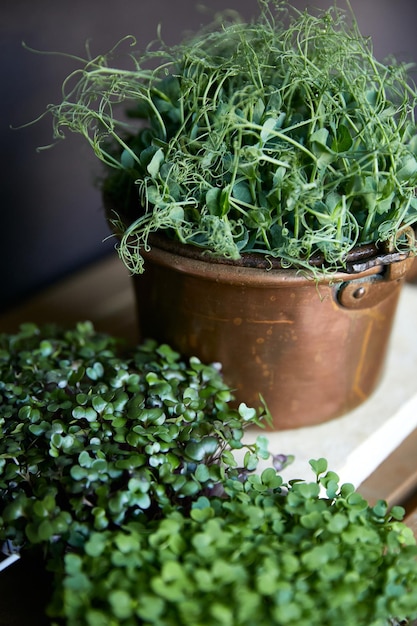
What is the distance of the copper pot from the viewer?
2.47 feet

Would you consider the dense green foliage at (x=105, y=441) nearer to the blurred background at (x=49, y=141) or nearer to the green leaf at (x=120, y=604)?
the green leaf at (x=120, y=604)

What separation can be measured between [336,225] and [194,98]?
20cm

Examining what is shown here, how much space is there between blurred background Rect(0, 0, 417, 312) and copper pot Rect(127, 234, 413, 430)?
1.42 feet

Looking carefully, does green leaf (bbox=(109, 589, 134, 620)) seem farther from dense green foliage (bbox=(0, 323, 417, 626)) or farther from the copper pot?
the copper pot

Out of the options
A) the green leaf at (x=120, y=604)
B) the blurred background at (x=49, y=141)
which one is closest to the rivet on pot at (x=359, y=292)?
the green leaf at (x=120, y=604)

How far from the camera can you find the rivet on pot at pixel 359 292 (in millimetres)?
783

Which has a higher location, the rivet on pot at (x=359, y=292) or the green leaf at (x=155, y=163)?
the green leaf at (x=155, y=163)

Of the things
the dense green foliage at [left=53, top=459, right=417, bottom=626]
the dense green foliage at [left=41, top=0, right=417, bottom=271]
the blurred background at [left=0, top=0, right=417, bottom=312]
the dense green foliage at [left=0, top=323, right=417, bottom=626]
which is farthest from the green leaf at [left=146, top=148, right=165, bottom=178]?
the blurred background at [left=0, top=0, right=417, bottom=312]

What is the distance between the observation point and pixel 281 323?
0.79 meters

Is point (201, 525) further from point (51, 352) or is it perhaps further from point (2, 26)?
point (2, 26)

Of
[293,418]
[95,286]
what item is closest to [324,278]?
[293,418]

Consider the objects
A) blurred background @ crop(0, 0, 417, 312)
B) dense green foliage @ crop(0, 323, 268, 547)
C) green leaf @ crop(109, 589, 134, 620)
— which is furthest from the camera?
blurred background @ crop(0, 0, 417, 312)

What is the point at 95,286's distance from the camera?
127 centimetres

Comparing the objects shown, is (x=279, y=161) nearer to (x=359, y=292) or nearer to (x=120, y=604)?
(x=359, y=292)
